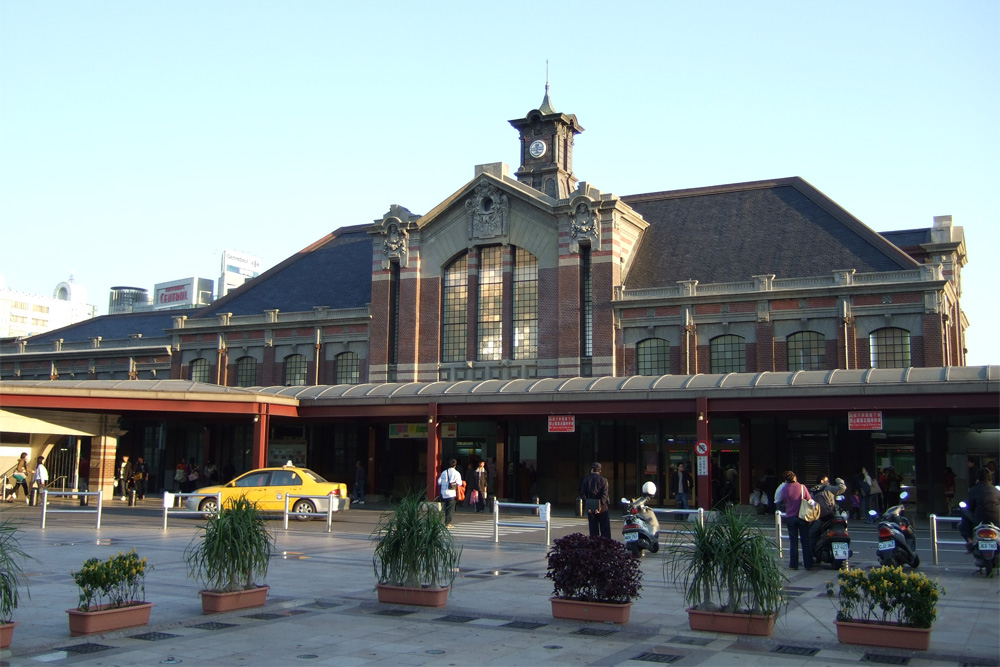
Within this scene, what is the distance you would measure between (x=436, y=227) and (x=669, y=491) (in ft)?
55.2

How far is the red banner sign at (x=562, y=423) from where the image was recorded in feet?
108

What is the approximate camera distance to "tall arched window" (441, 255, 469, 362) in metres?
44.4

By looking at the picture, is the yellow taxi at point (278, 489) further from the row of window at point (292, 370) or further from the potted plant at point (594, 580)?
the potted plant at point (594, 580)

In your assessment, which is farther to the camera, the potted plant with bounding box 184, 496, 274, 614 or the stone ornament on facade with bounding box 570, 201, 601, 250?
the stone ornament on facade with bounding box 570, 201, 601, 250

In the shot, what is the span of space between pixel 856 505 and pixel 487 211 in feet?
70.7

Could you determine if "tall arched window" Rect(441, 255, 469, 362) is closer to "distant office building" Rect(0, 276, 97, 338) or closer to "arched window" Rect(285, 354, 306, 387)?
"arched window" Rect(285, 354, 306, 387)

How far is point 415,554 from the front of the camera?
12.9 meters

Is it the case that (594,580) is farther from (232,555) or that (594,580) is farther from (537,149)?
(537,149)

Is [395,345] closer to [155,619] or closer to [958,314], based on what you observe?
[958,314]

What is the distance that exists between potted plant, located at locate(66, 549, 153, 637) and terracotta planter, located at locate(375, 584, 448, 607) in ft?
10.4

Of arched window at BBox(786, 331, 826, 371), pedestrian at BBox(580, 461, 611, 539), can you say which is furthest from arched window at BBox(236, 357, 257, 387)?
pedestrian at BBox(580, 461, 611, 539)

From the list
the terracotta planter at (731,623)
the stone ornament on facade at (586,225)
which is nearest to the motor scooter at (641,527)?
the terracotta planter at (731,623)

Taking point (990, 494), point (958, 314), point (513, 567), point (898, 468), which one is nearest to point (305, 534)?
point (513, 567)

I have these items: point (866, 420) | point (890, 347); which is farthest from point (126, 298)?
point (866, 420)
